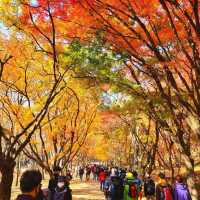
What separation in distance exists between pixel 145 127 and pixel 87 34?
625 inches

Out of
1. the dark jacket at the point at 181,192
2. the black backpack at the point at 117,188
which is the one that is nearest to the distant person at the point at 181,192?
the dark jacket at the point at 181,192

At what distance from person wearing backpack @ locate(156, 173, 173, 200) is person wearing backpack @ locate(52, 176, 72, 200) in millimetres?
4378

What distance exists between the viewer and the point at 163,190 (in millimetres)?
12211

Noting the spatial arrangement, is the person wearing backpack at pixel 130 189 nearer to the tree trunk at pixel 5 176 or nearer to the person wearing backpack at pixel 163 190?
the person wearing backpack at pixel 163 190

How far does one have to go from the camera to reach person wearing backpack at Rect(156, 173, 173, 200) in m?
12.0

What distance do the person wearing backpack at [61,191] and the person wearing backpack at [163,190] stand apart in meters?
4.38

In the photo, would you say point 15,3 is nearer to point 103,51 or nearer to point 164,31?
point 103,51

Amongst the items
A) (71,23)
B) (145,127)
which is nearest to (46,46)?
(71,23)

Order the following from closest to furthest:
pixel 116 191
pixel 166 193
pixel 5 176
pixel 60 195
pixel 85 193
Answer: pixel 5 176 → pixel 60 195 → pixel 166 193 → pixel 116 191 → pixel 85 193

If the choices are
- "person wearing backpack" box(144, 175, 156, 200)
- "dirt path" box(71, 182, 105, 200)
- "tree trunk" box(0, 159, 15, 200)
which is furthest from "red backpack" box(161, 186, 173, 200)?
"dirt path" box(71, 182, 105, 200)

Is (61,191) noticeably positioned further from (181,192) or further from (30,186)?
(30,186)

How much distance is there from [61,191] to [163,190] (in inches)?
183

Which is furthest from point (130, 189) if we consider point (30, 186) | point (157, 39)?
point (30, 186)

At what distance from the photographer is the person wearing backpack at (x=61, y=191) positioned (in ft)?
27.6
